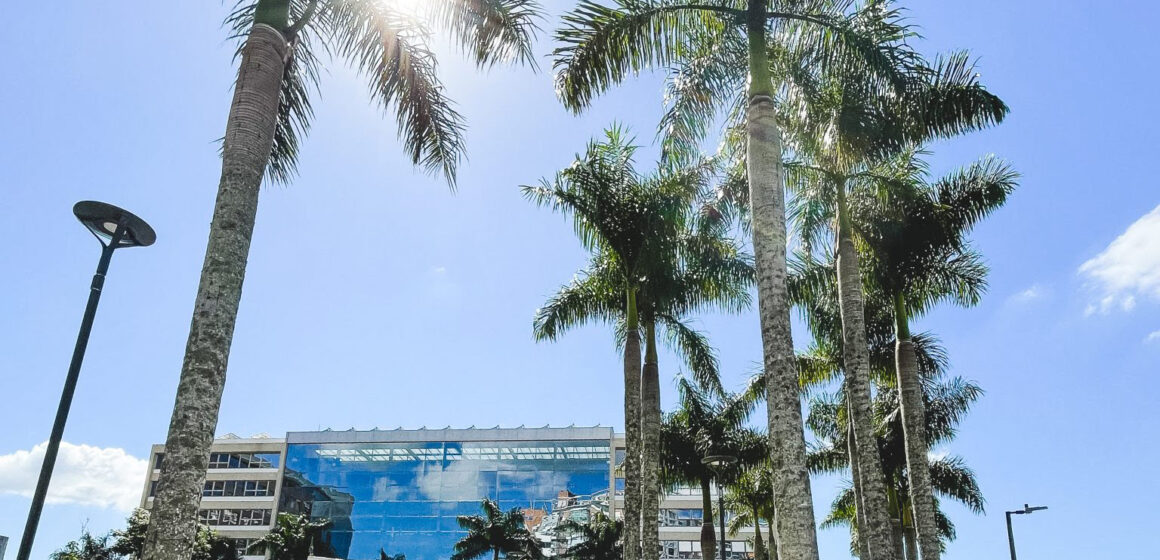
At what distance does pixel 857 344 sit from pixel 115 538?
51392mm

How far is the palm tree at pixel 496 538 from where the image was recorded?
5178cm

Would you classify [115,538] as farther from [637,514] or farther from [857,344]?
[857,344]

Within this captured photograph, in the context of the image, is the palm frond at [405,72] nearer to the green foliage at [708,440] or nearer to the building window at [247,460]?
the green foliage at [708,440]

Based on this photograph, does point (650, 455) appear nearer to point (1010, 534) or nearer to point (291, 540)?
point (1010, 534)

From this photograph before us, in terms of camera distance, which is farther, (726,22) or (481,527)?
(481,527)

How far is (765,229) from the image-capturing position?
10.9 m

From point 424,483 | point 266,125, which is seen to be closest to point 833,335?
point 266,125

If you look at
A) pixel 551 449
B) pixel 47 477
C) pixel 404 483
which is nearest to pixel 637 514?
pixel 47 477

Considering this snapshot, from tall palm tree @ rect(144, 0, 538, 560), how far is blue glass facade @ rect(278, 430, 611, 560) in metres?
64.0

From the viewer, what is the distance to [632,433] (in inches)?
745

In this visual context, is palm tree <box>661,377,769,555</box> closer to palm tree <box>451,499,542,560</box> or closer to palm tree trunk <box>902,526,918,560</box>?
palm tree trunk <box>902,526,918,560</box>

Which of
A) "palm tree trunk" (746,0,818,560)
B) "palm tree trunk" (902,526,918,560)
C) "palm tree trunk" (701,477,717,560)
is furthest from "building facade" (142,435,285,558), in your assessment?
"palm tree trunk" (746,0,818,560)

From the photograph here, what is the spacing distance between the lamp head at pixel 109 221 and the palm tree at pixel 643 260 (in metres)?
11.4

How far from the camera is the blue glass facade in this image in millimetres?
74875
